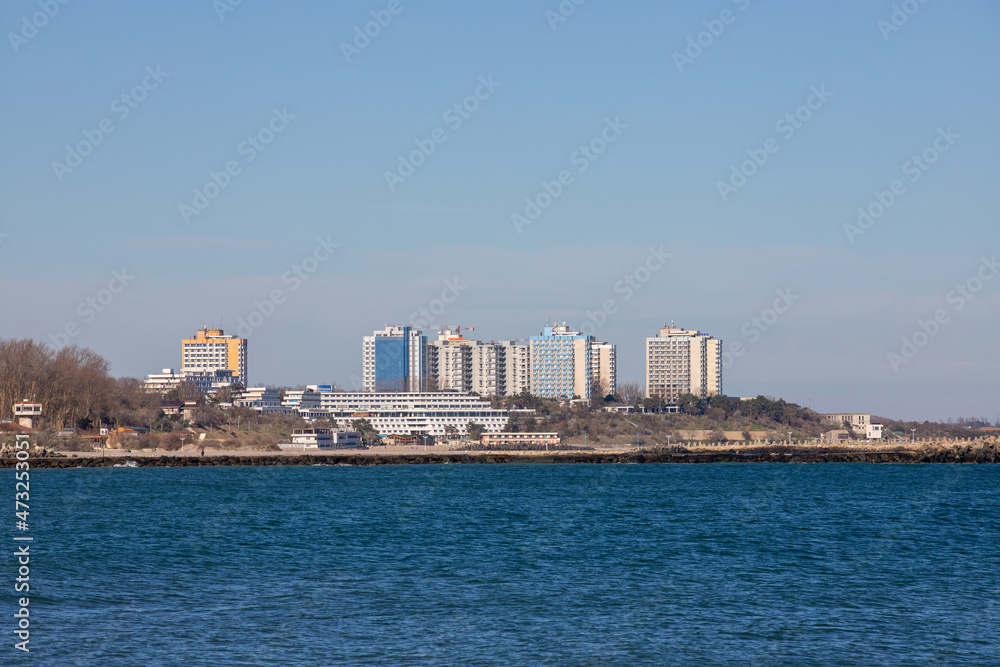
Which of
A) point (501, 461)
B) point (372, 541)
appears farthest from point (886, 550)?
point (501, 461)

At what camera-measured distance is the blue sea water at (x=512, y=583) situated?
1619 centimetres

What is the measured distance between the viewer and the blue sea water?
637 inches

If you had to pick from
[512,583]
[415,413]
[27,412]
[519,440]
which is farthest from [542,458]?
[512,583]

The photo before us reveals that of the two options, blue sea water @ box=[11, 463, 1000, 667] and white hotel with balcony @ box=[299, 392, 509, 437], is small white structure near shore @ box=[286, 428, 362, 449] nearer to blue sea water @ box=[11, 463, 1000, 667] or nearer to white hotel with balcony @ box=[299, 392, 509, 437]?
white hotel with balcony @ box=[299, 392, 509, 437]

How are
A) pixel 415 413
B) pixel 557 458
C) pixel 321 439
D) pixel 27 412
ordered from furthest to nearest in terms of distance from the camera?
pixel 415 413
pixel 321 439
pixel 557 458
pixel 27 412

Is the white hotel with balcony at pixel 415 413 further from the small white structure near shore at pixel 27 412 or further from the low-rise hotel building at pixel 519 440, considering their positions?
the small white structure near shore at pixel 27 412

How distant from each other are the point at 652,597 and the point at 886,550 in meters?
11.1

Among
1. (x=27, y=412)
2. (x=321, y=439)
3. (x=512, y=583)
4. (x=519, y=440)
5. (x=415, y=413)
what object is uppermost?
(x=27, y=412)

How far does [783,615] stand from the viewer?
1891 centimetres

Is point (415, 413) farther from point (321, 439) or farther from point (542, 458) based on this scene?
point (542, 458)

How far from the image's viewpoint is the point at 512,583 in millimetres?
22750

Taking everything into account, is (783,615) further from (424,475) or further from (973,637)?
(424,475)

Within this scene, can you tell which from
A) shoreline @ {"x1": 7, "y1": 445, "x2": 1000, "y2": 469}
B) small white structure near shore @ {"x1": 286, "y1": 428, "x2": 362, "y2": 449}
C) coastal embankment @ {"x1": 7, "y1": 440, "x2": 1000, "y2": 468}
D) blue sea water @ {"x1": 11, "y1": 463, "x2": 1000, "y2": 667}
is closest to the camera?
blue sea water @ {"x1": 11, "y1": 463, "x2": 1000, "y2": 667}

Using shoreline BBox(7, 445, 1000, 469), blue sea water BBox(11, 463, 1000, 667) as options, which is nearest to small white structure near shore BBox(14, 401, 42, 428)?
shoreline BBox(7, 445, 1000, 469)
